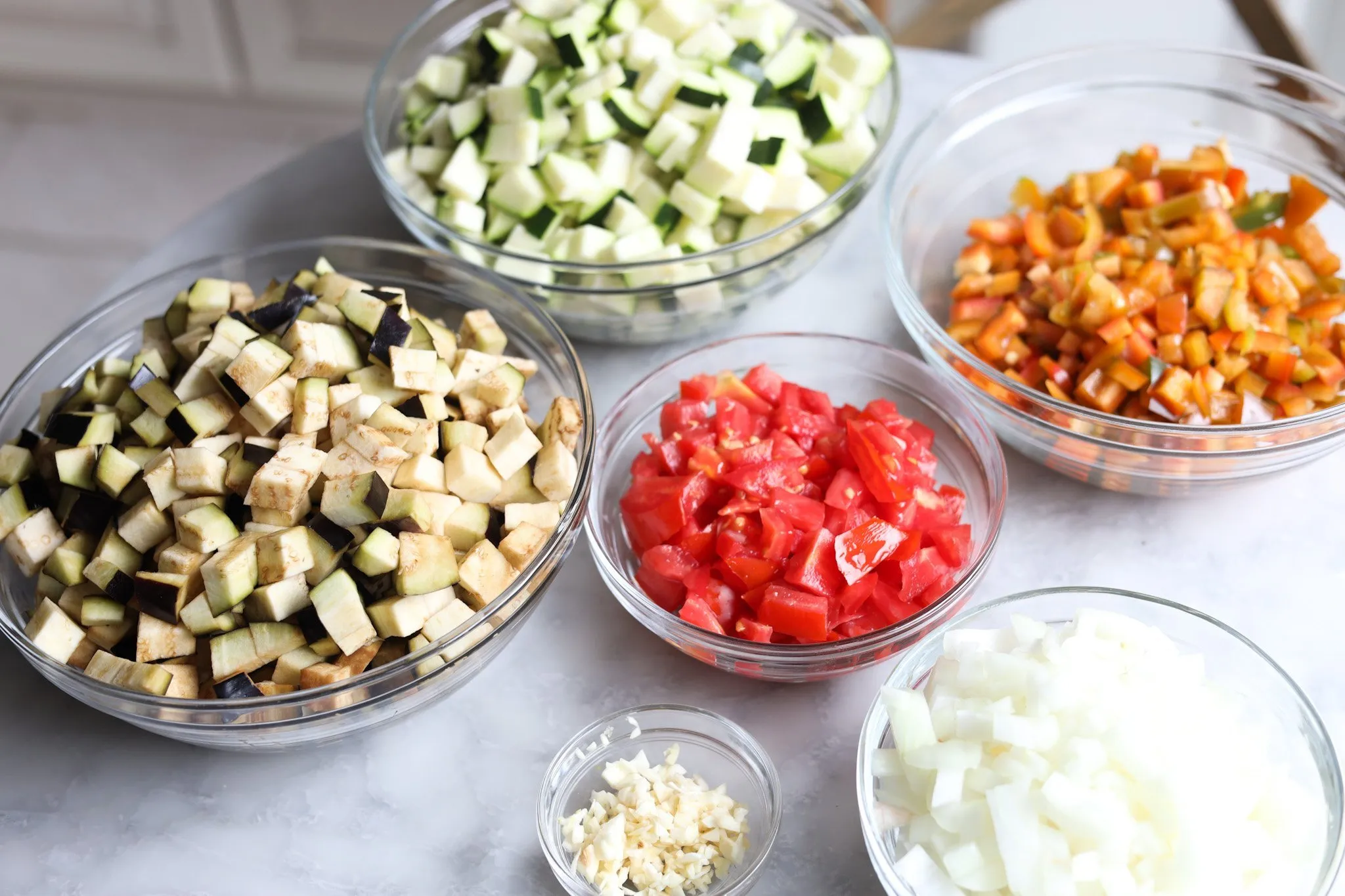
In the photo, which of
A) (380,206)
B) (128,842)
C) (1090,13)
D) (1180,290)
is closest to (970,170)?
(1180,290)

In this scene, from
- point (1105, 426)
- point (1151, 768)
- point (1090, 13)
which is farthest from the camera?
point (1090, 13)

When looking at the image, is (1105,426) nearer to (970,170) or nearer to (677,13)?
(970,170)

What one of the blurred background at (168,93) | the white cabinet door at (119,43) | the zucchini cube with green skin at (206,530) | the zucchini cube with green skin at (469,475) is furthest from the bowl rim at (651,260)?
the white cabinet door at (119,43)

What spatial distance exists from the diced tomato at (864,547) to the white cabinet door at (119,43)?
3.97 m

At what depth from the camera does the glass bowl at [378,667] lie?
1.27 metres

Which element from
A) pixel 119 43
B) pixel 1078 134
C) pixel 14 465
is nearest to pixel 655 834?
pixel 14 465

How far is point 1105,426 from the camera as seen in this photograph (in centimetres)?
148

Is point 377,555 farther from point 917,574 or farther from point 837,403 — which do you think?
point 837,403

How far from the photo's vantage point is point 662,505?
58.3 inches

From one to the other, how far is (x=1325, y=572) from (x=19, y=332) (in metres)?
3.86

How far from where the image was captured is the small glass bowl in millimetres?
1339

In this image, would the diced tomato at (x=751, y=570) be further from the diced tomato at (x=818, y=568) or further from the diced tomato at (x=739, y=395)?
the diced tomato at (x=739, y=395)

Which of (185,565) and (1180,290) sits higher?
(1180,290)

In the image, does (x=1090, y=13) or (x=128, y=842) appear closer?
(x=128, y=842)
